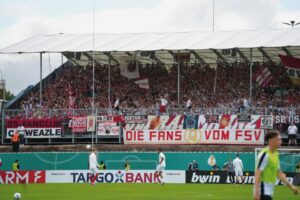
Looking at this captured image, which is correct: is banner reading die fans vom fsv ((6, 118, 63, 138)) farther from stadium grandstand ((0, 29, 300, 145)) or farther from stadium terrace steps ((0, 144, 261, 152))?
stadium terrace steps ((0, 144, 261, 152))

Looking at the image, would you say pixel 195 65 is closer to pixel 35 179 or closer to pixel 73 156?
pixel 73 156

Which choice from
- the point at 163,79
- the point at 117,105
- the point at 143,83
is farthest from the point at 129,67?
the point at 117,105

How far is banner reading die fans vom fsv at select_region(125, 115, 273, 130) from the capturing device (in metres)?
48.9

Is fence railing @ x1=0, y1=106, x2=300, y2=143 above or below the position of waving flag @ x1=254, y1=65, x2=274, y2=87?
below

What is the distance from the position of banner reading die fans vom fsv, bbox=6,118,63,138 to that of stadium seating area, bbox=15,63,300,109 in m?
2.77

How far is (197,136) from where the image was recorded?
50.7 meters

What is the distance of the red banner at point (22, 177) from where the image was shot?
4644 centimetres

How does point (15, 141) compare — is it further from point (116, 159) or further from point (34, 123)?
point (116, 159)

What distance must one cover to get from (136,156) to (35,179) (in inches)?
255

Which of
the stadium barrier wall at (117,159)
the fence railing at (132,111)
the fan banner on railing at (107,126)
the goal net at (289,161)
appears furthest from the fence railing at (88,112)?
the goal net at (289,161)

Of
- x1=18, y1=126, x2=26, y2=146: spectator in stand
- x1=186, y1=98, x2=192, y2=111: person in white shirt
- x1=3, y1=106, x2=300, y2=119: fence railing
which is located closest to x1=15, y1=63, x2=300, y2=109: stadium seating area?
x1=186, y1=98, x2=192, y2=111: person in white shirt

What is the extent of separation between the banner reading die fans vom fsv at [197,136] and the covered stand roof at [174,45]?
6.20 meters

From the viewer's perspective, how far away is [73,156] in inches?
1988

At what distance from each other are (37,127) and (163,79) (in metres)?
10.5
